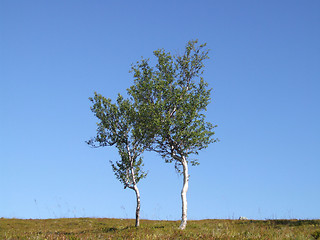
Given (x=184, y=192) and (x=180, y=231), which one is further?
(x=184, y=192)

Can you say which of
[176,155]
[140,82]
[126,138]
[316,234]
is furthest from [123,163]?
[316,234]

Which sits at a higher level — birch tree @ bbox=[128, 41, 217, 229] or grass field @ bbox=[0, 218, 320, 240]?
birch tree @ bbox=[128, 41, 217, 229]

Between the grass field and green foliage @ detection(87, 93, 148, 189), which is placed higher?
green foliage @ detection(87, 93, 148, 189)

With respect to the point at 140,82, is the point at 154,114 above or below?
below

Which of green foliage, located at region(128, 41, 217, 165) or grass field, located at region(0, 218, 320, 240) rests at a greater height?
green foliage, located at region(128, 41, 217, 165)

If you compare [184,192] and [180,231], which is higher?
[184,192]

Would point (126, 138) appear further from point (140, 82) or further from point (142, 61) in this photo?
point (142, 61)

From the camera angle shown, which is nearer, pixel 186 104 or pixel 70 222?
pixel 186 104

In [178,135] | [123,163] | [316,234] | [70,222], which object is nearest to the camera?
[316,234]

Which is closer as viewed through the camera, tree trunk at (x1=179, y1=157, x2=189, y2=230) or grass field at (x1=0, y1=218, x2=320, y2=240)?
grass field at (x1=0, y1=218, x2=320, y2=240)

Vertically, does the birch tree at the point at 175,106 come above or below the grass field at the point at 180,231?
above

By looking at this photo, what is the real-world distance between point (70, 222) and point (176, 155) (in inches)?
715

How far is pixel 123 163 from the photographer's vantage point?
117 feet

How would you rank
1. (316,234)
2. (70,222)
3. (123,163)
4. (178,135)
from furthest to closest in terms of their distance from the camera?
(70,222)
(123,163)
(178,135)
(316,234)
